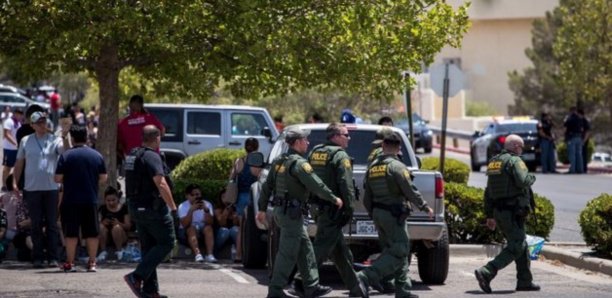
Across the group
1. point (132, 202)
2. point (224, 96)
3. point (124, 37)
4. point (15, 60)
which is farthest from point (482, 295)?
point (224, 96)

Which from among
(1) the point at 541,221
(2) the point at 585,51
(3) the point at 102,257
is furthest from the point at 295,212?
(2) the point at 585,51

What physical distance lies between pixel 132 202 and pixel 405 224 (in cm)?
248

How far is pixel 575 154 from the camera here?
120 feet

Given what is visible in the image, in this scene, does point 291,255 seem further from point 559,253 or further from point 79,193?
point 559,253

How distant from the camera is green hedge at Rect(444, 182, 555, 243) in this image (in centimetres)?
1677

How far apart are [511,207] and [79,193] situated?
4631 millimetres

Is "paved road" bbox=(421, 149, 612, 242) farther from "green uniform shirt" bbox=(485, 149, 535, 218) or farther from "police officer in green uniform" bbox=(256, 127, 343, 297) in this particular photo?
"police officer in green uniform" bbox=(256, 127, 343, 297)

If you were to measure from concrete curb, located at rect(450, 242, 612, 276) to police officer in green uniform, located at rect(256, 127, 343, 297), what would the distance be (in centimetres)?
433

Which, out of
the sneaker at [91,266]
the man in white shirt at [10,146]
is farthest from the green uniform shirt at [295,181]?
the man in white shirt at [10,146]

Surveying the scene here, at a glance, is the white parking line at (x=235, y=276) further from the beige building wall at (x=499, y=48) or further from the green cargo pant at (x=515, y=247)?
the beige building wall at (x=499, y=48)

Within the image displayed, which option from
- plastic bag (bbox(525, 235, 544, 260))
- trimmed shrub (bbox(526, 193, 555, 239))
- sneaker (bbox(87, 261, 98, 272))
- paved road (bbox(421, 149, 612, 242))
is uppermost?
trimmed shrub (bbox(526, 193, 555, 239))

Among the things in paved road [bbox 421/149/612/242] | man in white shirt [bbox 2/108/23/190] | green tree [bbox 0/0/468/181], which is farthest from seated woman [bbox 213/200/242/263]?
man in white shirt [bbox 2/108/23/190]

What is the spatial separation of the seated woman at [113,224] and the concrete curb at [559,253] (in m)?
3.97

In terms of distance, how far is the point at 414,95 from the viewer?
54250mm
